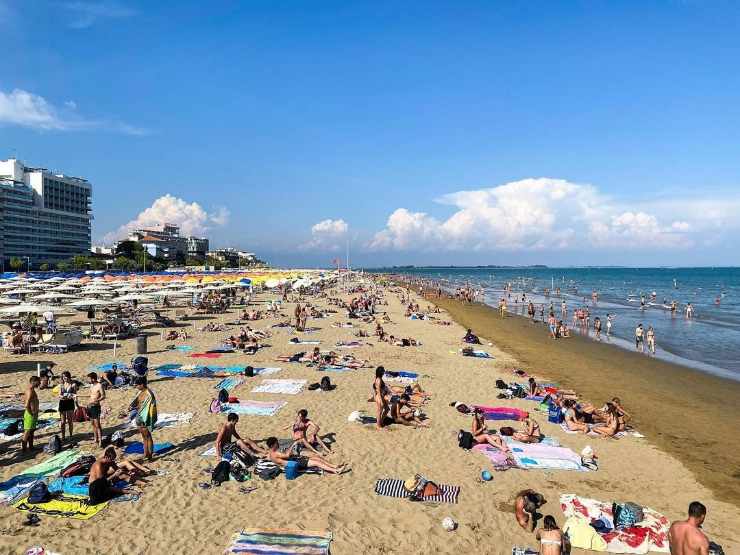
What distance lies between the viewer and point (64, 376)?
1095cm

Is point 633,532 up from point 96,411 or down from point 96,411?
down

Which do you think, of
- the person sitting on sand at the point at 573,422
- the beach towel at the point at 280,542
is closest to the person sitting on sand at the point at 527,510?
the beach towel at the point at 280,542

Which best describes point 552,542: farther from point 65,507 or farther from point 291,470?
point 65,507

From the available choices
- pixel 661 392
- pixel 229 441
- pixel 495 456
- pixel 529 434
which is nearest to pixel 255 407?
pixel 229 441

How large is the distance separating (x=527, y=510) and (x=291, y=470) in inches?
140

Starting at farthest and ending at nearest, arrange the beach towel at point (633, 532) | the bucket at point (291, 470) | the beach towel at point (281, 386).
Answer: the beach towel at point (281, 386) < the bucket at point (291, 470) < the beach towel at point (633, 532)

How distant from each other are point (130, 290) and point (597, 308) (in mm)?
39886

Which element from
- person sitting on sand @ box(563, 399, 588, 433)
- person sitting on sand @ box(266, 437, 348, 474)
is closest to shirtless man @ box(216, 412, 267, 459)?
person sitting on sand @ box(266, 437, 348, 474)

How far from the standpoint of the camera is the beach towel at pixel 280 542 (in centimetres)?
578

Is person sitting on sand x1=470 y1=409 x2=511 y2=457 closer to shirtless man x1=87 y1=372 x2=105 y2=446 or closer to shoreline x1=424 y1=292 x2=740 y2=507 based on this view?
shoreline x1=424 y1=292 x2=740 y2=507

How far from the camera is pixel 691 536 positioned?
5.23 metres

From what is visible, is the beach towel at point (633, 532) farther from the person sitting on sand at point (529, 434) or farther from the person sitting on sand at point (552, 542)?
the person sitting on sand at point (529, 434)

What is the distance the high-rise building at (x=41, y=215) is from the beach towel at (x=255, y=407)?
96.4m

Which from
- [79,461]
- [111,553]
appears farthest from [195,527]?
[79,461]
